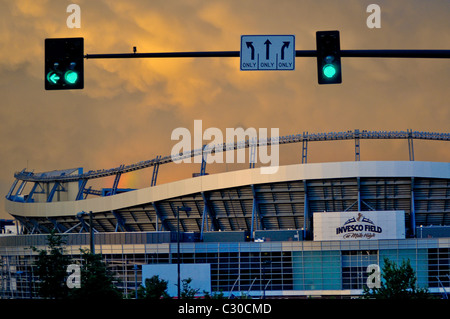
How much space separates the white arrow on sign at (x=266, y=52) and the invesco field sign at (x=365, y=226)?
74455 mm

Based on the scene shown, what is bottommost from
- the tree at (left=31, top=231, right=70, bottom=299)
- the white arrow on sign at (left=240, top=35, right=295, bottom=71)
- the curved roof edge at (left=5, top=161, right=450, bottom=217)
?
the tree at (left=31, top=231, right=70, bottom=299)

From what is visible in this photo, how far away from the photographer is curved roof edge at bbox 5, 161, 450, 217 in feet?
354

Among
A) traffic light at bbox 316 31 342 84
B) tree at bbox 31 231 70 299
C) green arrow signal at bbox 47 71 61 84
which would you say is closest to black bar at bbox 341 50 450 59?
traffic light at bbox 316 31 342 84

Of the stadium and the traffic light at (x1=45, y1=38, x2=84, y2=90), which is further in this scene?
the stadium

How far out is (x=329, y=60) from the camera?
26.7 metres

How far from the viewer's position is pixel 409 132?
109438 mm

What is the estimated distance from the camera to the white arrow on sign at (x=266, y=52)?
1104 inches

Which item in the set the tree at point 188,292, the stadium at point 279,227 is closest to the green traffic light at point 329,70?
the tree at point 188,292

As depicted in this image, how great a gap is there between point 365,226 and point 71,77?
7777cm

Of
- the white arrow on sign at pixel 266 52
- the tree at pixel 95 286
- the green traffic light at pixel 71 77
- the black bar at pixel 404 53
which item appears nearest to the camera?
the black bar at pixel 404 53

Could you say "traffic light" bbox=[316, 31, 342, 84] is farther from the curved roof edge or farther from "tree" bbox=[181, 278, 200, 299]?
the curved roof edge

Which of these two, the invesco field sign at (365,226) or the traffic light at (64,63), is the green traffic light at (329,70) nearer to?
the traffic light at (64,63)
